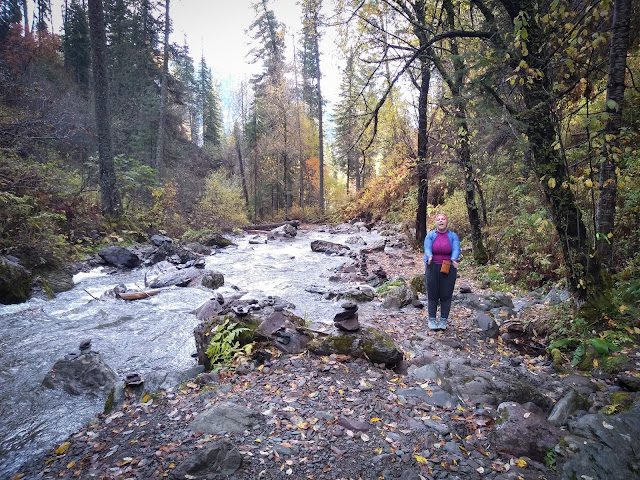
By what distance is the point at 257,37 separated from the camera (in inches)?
1177

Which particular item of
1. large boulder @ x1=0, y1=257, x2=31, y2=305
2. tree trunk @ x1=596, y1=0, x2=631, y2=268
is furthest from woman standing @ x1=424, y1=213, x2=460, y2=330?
large boulder @ x1=0, y1=257, x2=31, y2=305

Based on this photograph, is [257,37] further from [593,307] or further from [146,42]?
[593,307]

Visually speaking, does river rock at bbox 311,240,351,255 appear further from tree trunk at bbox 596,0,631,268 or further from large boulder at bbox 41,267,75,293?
tree trunk at bbox 596,0,631,268

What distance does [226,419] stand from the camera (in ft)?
10.8

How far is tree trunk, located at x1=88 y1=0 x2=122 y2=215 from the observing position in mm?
12664

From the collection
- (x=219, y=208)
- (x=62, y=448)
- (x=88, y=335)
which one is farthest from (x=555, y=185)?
(x=219, y=208)

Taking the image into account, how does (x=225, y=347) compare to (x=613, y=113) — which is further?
(x=225, y=347)

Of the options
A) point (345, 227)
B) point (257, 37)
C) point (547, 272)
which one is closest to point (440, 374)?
point (547, 272)

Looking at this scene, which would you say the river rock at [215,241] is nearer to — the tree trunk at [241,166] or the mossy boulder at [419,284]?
the mossy boulder at [419,284]

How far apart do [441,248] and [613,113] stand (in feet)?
9.08

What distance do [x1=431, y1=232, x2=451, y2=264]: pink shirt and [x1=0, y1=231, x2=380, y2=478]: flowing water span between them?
8.37 feet

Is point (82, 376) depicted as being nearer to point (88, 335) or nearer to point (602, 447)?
point (88, 335)

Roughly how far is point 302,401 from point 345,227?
22.5m

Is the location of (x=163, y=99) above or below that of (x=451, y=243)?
above
